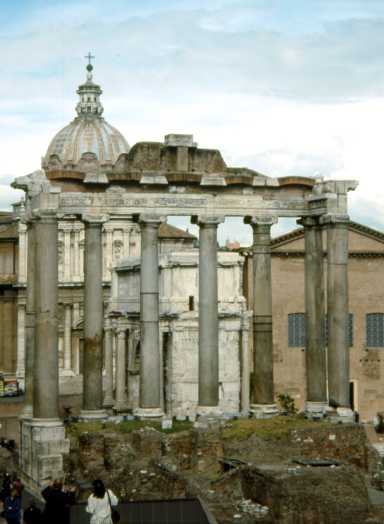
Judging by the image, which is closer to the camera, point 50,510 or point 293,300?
point 50,510

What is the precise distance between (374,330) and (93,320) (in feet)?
99.5

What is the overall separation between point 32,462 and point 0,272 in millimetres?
41790

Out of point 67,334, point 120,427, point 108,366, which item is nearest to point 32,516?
point 120,427

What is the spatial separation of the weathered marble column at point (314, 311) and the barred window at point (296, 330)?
2481 centimetres

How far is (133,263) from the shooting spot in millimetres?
46500

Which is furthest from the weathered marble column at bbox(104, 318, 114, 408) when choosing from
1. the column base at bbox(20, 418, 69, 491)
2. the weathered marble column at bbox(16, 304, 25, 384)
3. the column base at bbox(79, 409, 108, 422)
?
the column base at bbox(20, 418, 69, 491)

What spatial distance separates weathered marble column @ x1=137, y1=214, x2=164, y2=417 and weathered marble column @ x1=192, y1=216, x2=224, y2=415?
1186mm

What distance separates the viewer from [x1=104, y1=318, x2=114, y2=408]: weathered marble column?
155ft


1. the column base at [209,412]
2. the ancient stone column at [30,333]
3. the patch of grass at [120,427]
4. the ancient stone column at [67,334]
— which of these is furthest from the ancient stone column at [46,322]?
the ancient stone column at [67,334]

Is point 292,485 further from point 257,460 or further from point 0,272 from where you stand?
point 0,272

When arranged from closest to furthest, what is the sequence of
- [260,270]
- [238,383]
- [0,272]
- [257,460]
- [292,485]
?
[292,485] → [257,460] → [260,270] → [238,383] → [0,272]

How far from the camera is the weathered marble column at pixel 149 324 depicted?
29.5m

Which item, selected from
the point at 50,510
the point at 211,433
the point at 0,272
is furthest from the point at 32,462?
the point at 0,272

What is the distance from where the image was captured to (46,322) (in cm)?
2811
